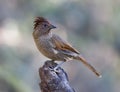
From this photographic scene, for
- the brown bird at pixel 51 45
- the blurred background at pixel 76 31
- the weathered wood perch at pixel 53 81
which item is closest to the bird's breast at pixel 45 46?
the brown bird at pixel 51 45

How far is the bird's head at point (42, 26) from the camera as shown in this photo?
4.55m

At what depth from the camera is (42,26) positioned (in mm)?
4609

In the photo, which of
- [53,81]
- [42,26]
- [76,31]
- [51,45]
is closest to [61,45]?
[51,45]

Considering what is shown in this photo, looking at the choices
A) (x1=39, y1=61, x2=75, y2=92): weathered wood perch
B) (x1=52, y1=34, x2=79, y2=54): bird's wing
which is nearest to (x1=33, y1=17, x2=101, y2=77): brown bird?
(x1=52, y1=34, x2=79, y2=54): bird's wing

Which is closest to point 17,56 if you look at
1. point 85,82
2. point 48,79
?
point 85,82

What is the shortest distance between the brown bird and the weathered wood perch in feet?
1.98

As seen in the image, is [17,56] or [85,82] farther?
[85,82]

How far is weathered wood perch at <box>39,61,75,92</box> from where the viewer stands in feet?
12.1

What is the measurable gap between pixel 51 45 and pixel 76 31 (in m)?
6.39

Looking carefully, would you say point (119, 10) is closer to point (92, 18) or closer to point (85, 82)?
point (92, 18)

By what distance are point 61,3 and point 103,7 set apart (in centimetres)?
119

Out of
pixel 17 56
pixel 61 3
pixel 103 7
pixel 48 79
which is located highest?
pixel 103 7

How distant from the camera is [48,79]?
3.85 meters

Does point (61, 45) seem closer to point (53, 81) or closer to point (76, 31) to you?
point (53, 81)
